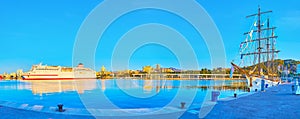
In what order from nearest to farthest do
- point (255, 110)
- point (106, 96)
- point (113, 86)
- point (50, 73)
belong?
point (255, 110)
point (106, 96)
point (113, 86)
point (50, 73)

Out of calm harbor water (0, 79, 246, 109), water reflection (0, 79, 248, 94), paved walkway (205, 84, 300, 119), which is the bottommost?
water reflection (0, 79, 248, 94)

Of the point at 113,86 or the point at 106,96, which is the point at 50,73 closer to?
the point at 113,86

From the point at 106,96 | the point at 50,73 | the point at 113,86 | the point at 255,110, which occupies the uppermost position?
the point at 255,110

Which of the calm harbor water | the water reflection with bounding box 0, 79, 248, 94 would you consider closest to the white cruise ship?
the water reflection with bounding box 0, 79, 248, 94

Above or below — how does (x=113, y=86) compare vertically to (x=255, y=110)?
below

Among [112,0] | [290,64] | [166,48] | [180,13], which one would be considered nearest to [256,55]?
[166,48]

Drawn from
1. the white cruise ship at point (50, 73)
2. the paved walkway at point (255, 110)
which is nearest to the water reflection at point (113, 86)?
the paved walkway at point (255, 110)

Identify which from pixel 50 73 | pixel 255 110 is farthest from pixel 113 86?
pixel 50 73

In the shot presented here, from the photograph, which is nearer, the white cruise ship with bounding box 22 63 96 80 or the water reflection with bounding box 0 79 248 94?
the water reflection with bounding box 0 79 248 94

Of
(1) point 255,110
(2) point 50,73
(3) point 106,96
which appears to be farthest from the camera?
(2) point 50,73

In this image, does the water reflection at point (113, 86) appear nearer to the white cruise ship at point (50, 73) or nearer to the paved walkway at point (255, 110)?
the paved walkway at point (255, 110)

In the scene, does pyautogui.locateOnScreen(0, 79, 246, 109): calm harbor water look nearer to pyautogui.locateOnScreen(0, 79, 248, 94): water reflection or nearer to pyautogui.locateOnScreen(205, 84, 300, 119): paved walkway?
pyautogui.locateOnScreen(0, 79, 248, 94): water reflection

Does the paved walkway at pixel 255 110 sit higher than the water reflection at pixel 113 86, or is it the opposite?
the paved walkway at pixel 255 110

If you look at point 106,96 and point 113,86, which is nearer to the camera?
point 106,96
